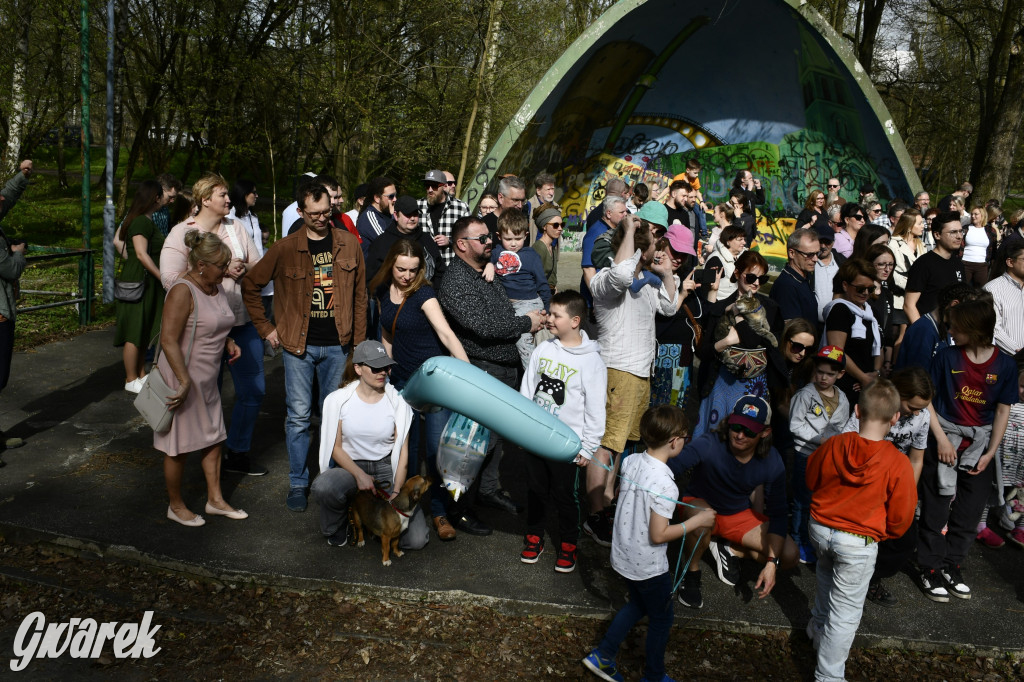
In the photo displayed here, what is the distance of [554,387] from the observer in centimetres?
482

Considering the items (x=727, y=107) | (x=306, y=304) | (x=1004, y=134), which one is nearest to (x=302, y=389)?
(x=306, y=304)

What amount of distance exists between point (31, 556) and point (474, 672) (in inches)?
113

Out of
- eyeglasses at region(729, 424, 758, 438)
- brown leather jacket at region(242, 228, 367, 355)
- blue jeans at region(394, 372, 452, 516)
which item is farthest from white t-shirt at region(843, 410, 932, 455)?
brown leather jacket at region(242, 228, 367, 355)

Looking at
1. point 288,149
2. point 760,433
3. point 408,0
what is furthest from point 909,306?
point 288,149

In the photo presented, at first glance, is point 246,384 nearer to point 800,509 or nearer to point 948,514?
point 800,509

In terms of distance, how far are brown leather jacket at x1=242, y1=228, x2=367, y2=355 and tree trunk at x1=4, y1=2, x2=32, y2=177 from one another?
10051mm

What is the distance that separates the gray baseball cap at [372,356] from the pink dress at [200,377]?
102cm

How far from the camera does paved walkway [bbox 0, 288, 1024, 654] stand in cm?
464

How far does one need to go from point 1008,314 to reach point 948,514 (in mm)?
1759

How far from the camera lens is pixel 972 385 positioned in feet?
16.7

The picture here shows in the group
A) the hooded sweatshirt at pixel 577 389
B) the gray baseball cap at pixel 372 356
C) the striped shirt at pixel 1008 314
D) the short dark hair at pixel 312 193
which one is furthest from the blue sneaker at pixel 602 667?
the striped shirt at pixel 1008 314

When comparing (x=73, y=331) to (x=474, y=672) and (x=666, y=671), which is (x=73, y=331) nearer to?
(x=474, y=672)

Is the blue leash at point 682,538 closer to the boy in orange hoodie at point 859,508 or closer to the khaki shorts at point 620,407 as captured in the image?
the khaki shorts at point 620,407

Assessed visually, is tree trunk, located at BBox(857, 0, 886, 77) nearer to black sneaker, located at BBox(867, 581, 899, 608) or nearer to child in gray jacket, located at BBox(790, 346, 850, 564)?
child in gray jacket, located at BBox(790, 346, 850, 564)
